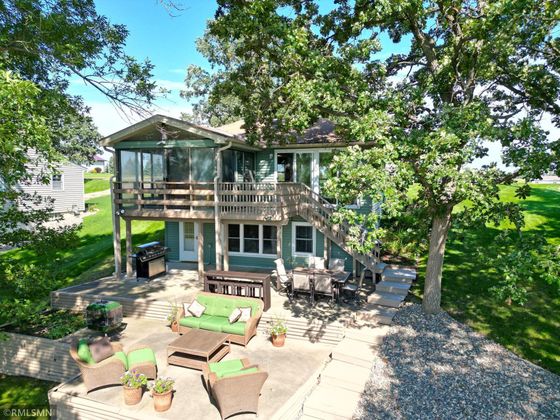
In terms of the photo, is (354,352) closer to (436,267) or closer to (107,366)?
(436,267)

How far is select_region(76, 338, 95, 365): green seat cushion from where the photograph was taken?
806 cm

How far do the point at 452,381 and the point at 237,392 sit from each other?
480cm

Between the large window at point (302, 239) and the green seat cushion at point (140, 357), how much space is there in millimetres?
8791

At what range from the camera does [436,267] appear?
11.2 m

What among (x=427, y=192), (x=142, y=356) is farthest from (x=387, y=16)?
(x=142, y=356)

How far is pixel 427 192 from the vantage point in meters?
10.5

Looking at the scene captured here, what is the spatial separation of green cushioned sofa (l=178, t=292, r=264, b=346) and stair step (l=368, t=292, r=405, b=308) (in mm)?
3993

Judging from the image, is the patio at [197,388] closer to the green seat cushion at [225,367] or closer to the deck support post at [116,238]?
the green seat cushion at [225,367]

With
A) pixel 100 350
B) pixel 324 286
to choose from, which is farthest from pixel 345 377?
pixel 100 350

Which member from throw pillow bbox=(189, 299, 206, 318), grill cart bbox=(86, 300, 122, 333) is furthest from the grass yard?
throw pillow bbox=(189, 299, 206, 318)

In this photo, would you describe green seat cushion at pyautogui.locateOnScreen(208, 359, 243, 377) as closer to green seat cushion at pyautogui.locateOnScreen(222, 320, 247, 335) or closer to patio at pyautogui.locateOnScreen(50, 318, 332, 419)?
patio at pyautogui.locateOnScreen(50, 318, 332, 419)

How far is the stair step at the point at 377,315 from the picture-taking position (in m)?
10.7

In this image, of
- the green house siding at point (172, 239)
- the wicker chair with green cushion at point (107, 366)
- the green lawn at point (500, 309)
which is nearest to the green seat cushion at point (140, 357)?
the wicker chair with green cushion at point (107, 366)

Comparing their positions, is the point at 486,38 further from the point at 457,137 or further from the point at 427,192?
the point at 427,192
